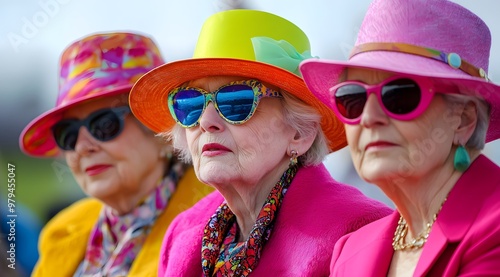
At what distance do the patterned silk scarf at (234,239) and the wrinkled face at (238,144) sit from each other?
12 centimetres

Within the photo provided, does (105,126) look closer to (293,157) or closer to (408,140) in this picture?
(293,157)

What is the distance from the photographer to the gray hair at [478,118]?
3002mm

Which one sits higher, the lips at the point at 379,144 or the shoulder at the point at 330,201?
the lips at the point at 379,144

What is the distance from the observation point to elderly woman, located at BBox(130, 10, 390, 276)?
3.89 meters

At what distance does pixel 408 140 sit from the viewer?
9.86 feet

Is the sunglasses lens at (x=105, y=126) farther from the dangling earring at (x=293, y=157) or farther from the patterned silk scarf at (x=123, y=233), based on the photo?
the dangling earring at (x=293, y=157)

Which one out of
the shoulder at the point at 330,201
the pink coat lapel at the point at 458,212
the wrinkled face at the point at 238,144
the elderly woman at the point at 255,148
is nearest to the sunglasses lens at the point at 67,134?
the elderly woman at the point at 255,148

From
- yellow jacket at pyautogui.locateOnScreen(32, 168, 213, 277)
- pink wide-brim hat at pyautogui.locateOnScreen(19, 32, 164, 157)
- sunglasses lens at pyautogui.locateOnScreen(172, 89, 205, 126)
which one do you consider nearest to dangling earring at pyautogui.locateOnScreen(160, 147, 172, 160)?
yellow jacket at pyautogui.locateOnScreen(32, 168, 213, 277)

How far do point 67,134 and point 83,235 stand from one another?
0.62 metres

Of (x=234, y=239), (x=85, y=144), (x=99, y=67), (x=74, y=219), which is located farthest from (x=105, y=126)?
(x=234, y=239)

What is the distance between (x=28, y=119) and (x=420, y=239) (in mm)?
4613

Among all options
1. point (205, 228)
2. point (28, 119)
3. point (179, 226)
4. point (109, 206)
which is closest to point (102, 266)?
point (109, 206)

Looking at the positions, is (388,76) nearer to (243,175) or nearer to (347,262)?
(347,262)

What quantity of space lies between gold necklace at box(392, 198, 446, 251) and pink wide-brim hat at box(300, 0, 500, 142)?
0.40m
